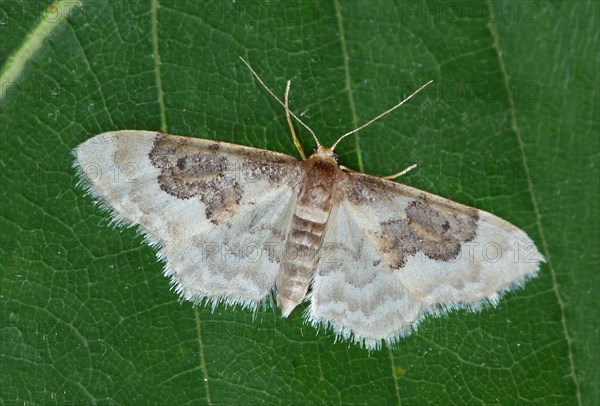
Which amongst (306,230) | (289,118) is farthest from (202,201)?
(289,118)

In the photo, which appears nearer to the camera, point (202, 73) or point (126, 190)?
point (126, 190)

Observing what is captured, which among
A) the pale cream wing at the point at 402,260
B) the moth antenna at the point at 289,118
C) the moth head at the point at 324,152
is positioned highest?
the moth antenna at the point at 289,118

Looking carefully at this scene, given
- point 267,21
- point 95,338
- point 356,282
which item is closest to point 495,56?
point 267,21

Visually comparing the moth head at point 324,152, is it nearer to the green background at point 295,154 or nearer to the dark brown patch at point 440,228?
the green background at point 295,154

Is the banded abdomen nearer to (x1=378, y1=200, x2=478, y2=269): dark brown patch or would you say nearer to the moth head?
the moth head

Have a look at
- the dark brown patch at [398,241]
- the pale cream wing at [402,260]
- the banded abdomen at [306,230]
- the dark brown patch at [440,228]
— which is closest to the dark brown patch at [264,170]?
the banded abdomen at [306,230]

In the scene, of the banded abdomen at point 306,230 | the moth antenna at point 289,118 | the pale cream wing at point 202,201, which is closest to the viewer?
the pale cream wing at point 202,201

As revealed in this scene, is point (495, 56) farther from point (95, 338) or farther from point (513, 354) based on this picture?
point (95, 338)

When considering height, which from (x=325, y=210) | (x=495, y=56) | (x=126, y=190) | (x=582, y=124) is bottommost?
(x=582, y=124)
